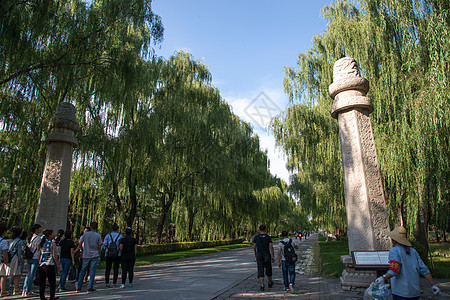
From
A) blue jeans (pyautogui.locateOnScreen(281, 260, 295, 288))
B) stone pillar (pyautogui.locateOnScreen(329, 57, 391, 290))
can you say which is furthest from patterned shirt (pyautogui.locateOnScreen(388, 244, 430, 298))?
blue jeans (pyautogui.locateOnScreen(281, 260, 295, 288))

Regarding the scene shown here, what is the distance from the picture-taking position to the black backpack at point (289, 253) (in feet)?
20.3

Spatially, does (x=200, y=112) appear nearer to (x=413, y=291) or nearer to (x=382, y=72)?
(x=382, y=72)

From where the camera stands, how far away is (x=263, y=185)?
27.7m

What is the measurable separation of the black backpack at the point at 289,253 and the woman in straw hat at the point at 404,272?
305 centimetres

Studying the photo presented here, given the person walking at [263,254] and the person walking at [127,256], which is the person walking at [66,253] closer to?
the person walking at [127,256]

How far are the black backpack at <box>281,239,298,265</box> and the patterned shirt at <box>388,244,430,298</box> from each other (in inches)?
121

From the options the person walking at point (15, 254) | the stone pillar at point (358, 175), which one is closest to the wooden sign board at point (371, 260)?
the stone pillar at point (358, 175)

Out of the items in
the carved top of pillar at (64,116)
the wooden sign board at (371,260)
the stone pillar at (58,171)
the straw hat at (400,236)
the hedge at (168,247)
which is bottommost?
the hedge at (168,247)

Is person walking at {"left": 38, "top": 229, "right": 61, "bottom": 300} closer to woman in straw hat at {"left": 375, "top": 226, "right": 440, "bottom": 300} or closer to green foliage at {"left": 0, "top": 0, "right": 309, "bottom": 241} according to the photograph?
green foliage at {"left": 0, "top": 0, "right": 309, "bottom": 241}

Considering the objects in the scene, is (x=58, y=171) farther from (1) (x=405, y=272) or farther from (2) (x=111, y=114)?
(1) (x=405, y=272)

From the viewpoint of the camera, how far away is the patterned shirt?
3107mm

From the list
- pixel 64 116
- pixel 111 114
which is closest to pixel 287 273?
pixel 64 116

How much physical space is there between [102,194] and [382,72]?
11.6 meters

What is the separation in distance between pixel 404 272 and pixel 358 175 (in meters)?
3.44
